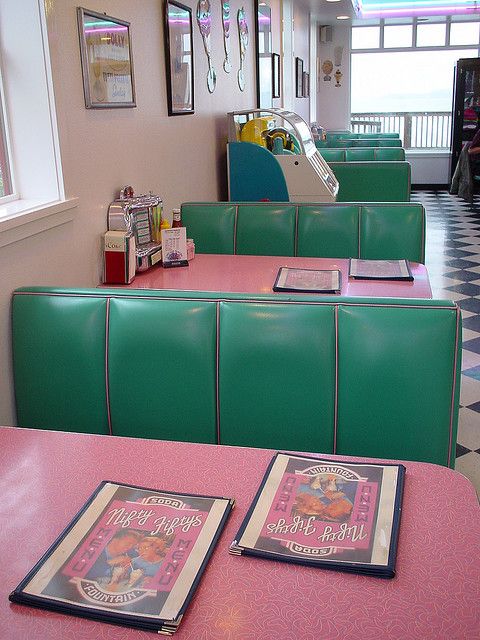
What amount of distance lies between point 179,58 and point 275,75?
3379 millimetres

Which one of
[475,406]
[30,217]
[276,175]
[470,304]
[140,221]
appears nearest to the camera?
[30,217]

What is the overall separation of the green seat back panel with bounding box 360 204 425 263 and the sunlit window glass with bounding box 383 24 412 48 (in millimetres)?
9299

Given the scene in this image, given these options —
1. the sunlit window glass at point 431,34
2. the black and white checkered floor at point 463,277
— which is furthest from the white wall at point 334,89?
the black and white checkered floor at point 463,277

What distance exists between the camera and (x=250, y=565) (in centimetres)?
98

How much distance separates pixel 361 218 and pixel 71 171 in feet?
4.46

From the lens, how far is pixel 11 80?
210 centimetres

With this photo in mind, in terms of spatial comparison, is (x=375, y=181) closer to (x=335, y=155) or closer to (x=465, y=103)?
(x=335, y=155)

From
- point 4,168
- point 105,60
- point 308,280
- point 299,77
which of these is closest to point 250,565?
point 308,280

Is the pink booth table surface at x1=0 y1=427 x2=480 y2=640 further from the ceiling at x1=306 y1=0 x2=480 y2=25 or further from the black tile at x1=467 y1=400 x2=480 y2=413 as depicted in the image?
the ceiling at x1=306 y1=0 x2=480 y2=25

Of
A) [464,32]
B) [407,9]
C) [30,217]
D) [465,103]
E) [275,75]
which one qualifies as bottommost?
[30,217]

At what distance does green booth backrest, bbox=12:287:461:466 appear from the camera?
1597 mm

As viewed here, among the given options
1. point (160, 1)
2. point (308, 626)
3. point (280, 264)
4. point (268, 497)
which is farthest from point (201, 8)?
point (308, 626)

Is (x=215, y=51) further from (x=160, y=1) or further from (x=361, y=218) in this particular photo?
(x=361, y=218)

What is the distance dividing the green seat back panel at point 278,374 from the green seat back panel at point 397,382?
0.15ft
